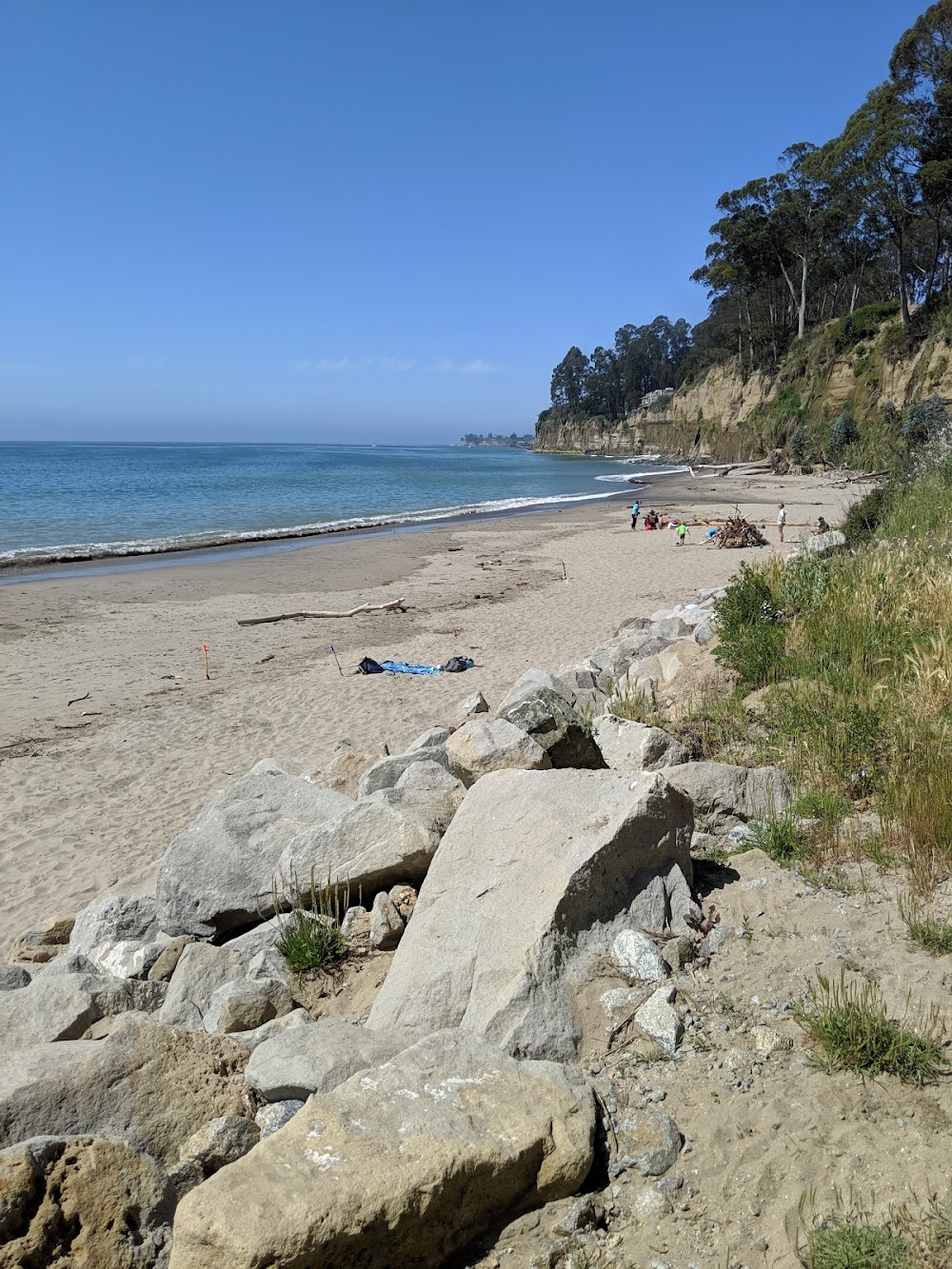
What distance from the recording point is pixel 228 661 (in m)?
13.5

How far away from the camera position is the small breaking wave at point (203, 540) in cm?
2570

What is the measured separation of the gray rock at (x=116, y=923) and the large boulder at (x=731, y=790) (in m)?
3.35

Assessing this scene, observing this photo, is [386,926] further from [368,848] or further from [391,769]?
[391,769]

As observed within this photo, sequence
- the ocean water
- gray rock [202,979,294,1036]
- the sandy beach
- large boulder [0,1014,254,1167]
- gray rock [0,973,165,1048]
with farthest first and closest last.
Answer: the ocean water, the sandy beach, gray rock [202,979,294,1036], gray rock [0,973,165,1048], large boulder [0,1014,254,1167]

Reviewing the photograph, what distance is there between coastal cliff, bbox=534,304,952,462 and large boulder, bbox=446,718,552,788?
130 feet

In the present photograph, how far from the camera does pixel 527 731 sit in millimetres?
5215

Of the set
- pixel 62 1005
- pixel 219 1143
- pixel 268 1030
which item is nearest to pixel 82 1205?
pixel 219 1143

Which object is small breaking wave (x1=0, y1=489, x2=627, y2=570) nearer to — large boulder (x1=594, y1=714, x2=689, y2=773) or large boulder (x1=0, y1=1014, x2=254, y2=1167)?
large boulder (x1=594, y1=714, x2=689, y2=773)

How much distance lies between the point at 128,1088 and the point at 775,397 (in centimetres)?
6488

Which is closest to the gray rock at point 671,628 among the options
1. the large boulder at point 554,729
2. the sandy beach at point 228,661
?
the sandy beach at point 228,661

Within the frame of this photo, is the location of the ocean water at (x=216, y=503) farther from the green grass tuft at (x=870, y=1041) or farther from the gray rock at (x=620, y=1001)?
the green grass tuft at (x=870, y=1041)

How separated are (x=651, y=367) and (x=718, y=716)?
A: 133 meters

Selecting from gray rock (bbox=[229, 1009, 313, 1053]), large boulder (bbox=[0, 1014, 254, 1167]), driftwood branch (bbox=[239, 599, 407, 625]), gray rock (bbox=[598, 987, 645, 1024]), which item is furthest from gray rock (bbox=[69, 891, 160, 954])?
driftwood branch (bbox=[239, 599, 407, 625])

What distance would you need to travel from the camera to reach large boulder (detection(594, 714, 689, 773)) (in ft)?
17.8
